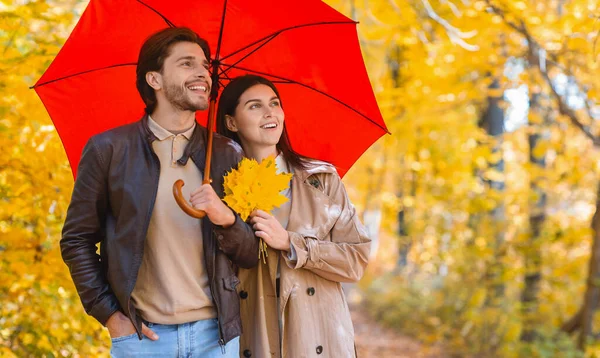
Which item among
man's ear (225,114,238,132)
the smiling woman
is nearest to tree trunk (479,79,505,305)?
the smiling woman

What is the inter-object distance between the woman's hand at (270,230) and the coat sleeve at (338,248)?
0.18 feet

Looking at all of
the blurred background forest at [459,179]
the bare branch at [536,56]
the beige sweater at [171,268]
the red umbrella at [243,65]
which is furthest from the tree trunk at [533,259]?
the beige sweater at [171,268]

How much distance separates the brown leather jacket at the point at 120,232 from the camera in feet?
9.61

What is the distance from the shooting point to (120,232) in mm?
2945

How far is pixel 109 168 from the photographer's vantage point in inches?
Answer: 117

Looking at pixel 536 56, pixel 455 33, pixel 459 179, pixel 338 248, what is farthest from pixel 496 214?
pixel 338 248

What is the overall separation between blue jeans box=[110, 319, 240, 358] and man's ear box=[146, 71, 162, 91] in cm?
101

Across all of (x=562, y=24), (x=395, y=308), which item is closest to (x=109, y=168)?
(x=562, y=24)

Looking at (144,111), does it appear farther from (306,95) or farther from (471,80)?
(471,80)

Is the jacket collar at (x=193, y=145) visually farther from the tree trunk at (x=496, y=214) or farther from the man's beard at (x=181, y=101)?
the tree trunk at (x=496, y=214)

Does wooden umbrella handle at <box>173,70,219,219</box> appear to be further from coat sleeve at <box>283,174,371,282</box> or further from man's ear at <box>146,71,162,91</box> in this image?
coat sleeve at <box>283,174,371,282</box>

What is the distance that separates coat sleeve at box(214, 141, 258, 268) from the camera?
301 cm

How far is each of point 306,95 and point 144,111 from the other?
0.85m

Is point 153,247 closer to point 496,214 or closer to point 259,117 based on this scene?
point 259,117
